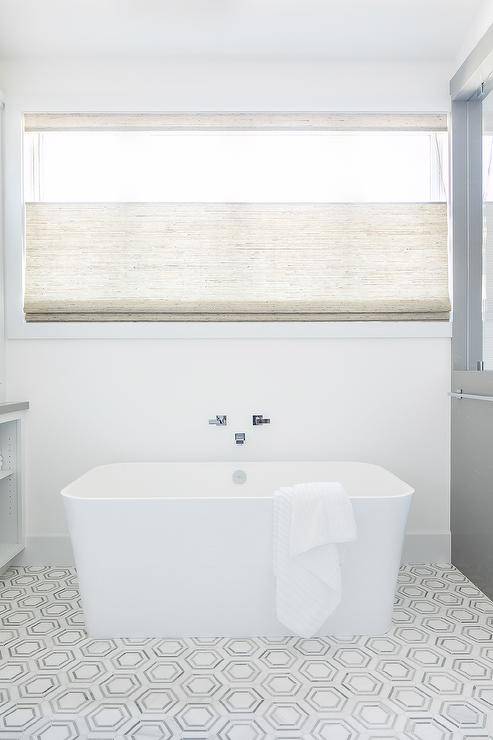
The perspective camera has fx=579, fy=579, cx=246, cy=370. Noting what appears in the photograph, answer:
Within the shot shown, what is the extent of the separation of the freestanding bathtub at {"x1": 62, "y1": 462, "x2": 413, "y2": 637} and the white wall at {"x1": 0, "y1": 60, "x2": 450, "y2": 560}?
865 mm

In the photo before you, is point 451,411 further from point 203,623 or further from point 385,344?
point 203,623

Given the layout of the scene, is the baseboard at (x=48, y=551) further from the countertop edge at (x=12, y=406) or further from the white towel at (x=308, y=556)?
the white towel at (x=308, y=556)

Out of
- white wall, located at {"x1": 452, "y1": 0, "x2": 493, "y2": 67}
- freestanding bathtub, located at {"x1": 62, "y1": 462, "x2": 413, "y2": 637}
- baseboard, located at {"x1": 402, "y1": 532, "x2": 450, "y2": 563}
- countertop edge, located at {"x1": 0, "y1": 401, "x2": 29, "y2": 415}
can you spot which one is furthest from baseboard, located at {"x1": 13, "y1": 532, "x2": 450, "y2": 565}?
white wall, located at {"x1": 452, "y1": 0, "x2": 493, "y2": 67}

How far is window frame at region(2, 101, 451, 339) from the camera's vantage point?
314cm

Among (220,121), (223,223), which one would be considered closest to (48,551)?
(223,223)

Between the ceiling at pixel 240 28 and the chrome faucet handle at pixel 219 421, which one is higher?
the ceiling at pixel 240 28

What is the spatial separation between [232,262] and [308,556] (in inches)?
64.7

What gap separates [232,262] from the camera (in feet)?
10.4

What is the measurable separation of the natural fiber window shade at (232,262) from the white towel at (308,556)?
4.04ft

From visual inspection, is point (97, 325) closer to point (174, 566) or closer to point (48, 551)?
point (48, 551)

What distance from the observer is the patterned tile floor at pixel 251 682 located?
5.79ft

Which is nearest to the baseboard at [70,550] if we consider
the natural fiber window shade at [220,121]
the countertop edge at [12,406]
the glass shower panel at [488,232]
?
the countertop edge at [12,406]

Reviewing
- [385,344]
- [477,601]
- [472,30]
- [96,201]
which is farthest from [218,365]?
[472,30]

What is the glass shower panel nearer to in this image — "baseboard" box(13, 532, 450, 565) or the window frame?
the window frame
